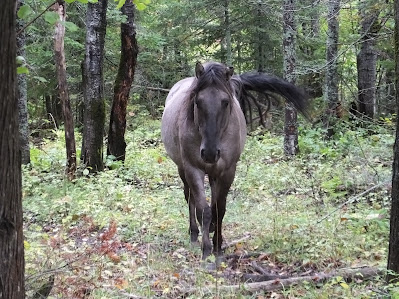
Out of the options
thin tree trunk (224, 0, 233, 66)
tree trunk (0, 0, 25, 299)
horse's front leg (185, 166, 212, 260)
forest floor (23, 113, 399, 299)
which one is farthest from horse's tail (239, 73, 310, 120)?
thin tree trunk (224, 0, 233, 66)

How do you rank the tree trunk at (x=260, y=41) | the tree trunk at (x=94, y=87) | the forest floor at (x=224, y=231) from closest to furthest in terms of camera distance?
the forest floor at (x=224, y=231), the tree trunk at (x=94, y=87), the tree trunk at (x=260, y=41)

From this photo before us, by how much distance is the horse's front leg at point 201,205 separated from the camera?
5148 millimetres

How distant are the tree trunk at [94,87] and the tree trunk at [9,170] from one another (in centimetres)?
736

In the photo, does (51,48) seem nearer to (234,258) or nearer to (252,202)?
(252,202)

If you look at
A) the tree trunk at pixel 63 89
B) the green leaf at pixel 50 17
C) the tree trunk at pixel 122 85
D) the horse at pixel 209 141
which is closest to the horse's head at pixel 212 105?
the horse at pixel 209 141

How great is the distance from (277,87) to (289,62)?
456cm

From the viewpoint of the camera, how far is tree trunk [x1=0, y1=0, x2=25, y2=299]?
1.75 m

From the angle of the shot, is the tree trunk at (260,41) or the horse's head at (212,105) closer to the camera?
the horse's head at (212,105)

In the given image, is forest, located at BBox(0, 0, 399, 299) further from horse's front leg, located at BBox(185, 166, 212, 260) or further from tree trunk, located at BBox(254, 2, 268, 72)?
horse's front leg, located at BBox(185, 166, 212, 260)

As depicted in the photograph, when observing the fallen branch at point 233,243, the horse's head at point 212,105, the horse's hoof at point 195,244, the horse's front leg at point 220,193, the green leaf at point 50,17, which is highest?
the green leaf at point 50,17

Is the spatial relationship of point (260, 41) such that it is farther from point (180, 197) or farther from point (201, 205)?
point (201, 205)

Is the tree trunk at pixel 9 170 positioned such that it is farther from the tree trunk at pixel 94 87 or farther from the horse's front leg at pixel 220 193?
the tree trunk at pixel 94 87

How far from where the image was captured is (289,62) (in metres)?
11.0

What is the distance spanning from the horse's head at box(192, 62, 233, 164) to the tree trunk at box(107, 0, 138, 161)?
5.58 meters
